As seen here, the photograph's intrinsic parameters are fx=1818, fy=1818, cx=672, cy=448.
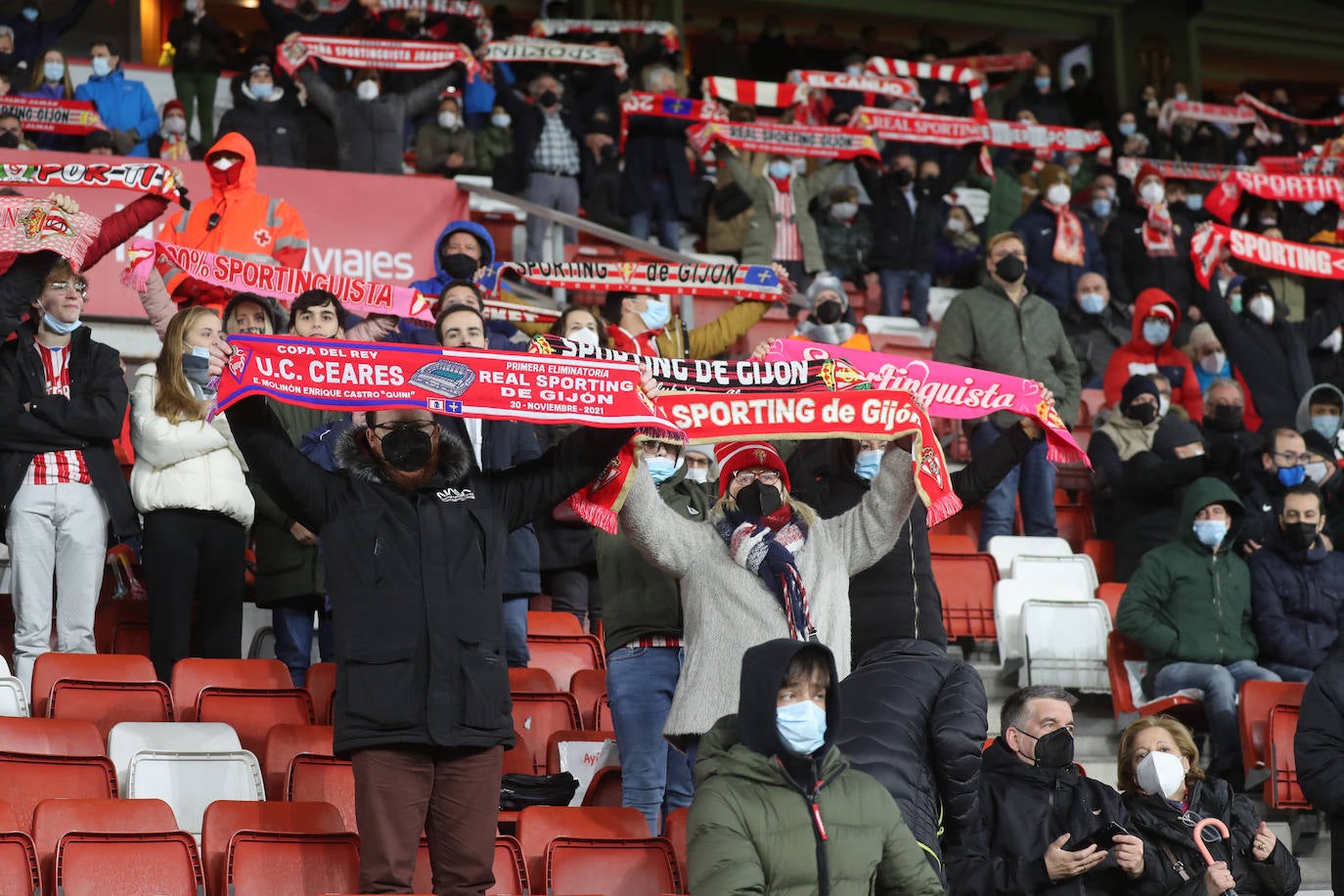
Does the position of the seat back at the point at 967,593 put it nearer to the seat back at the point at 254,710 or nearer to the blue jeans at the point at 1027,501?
the blue jeans at the point at 1027,501

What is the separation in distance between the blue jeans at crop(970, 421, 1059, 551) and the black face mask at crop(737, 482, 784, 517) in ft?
13.0

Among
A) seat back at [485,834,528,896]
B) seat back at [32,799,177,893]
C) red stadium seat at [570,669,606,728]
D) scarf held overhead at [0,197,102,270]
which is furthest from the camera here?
red stadium seat at [570,669,606,728]

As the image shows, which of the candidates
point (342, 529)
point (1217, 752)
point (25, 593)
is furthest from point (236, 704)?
point (1217, 752)

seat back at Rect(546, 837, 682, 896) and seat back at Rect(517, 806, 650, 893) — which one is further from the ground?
seat back at Rect(517, 806, 650, 893)

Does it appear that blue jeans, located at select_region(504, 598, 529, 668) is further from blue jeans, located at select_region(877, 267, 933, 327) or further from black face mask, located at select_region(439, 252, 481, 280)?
blue jeans, located at select_region(877, 267, 933, 327)

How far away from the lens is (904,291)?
1269 centimetres

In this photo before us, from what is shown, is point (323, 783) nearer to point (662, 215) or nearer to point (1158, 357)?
point (1158, 357)

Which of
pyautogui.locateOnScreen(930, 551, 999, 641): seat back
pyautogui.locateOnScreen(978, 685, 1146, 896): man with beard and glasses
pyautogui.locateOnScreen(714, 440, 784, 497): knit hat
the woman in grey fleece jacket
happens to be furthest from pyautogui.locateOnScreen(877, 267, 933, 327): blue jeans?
the woman in grey fleece jacket

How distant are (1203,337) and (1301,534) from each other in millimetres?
3606

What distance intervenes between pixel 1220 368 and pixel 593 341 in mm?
5196

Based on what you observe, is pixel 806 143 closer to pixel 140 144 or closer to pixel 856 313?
pixel 856 313

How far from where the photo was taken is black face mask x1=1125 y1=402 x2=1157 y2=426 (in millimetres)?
9242

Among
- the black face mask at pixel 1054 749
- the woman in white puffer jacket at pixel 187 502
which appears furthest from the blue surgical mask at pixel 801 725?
the woman in white puffer jacket at pixel 187 502

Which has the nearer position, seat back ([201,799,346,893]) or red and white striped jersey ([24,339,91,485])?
seat back ([201,799,346,893])
